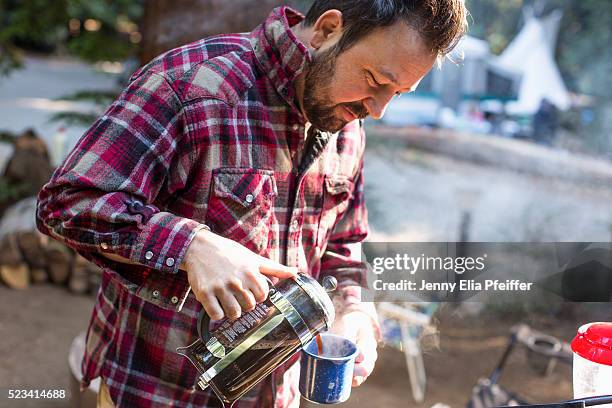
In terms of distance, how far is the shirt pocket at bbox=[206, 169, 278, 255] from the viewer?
1.27 meters

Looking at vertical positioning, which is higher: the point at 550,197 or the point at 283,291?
the point at 283,291

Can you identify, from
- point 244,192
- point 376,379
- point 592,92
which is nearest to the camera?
point 244,192

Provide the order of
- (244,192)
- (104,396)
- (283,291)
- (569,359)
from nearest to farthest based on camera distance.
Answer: (283,291) < (244,192) < (104,396) < (569,359)

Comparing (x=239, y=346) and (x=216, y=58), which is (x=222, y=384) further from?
(x=216, y=58)

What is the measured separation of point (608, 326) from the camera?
131cm

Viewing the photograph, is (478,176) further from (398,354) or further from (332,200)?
(332,200)

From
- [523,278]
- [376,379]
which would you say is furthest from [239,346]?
[523,278]

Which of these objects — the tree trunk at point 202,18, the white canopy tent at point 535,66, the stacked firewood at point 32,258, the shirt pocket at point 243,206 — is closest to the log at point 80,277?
the stacked firewood at point 32,258

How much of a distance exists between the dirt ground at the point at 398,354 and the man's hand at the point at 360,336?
5.65 feet

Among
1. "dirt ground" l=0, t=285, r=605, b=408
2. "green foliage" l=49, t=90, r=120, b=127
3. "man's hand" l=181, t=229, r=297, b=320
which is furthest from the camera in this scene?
"green foliage" l=49, t=90, r=120, b=127

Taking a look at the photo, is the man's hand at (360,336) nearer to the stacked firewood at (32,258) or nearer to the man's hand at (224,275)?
the man's hand at (224,275)

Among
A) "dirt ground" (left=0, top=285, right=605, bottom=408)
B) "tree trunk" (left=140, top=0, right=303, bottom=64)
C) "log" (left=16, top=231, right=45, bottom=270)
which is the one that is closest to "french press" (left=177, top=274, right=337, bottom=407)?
"tree trunk" (left=140, top=0, right=303, bottom=64)

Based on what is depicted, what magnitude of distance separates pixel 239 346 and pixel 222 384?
77mm

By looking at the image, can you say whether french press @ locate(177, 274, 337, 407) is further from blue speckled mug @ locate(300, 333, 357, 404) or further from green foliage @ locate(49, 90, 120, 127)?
green foliage @ locate(49, 90, 120, 127)
